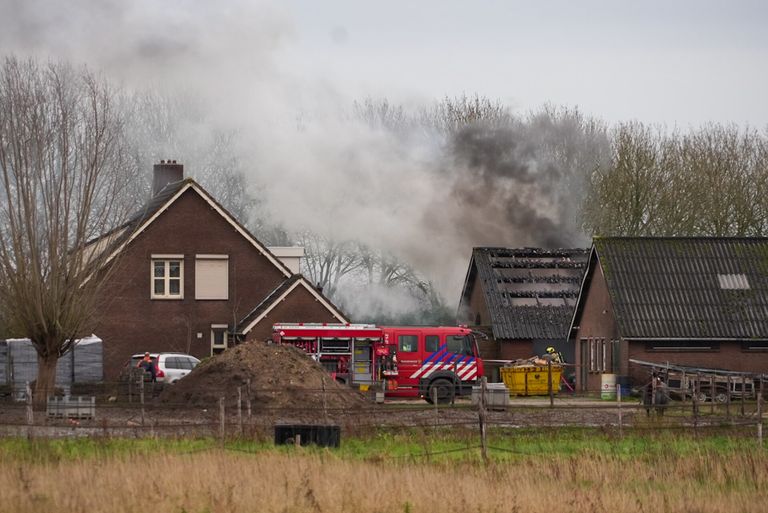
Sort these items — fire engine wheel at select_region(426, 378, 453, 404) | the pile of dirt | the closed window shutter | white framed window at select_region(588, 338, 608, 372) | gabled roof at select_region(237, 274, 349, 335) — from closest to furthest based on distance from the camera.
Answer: the pile of dirt < fire engine wheel at select_region(426, 378, 453, 404) < white framed window at select_region(588, 338, 608, 372) < gabled roof at select_region(237, 274, 349, 335) < the closed window shutter

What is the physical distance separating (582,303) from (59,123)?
80.4 ft

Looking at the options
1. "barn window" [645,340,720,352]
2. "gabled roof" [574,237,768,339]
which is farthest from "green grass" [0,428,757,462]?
"gabled roof" [574,237,768,339]

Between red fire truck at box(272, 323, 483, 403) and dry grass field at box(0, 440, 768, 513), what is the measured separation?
20.9 m

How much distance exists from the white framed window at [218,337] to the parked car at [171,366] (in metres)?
6.86

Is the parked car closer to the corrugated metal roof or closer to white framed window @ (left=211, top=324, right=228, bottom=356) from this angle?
white framed window @ (left=211, top=324, right=228, bottom=356)

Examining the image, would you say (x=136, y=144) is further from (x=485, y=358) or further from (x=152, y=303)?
(x=485, y=358)

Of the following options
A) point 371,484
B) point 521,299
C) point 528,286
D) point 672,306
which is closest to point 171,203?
point 521,299

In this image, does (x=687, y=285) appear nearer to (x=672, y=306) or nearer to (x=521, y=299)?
(x=672, y=306)

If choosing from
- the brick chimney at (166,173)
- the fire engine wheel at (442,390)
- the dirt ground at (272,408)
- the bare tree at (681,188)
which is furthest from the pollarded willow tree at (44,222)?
the bare tree at (681,188)

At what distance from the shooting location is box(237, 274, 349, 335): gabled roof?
54.6 m

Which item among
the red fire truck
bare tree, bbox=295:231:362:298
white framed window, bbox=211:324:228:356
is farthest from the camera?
bare tree, bbox=295:231:362:298

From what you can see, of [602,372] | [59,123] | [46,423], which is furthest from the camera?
[602,372]

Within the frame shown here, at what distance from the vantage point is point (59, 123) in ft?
139

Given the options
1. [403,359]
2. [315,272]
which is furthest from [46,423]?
[315,272]
